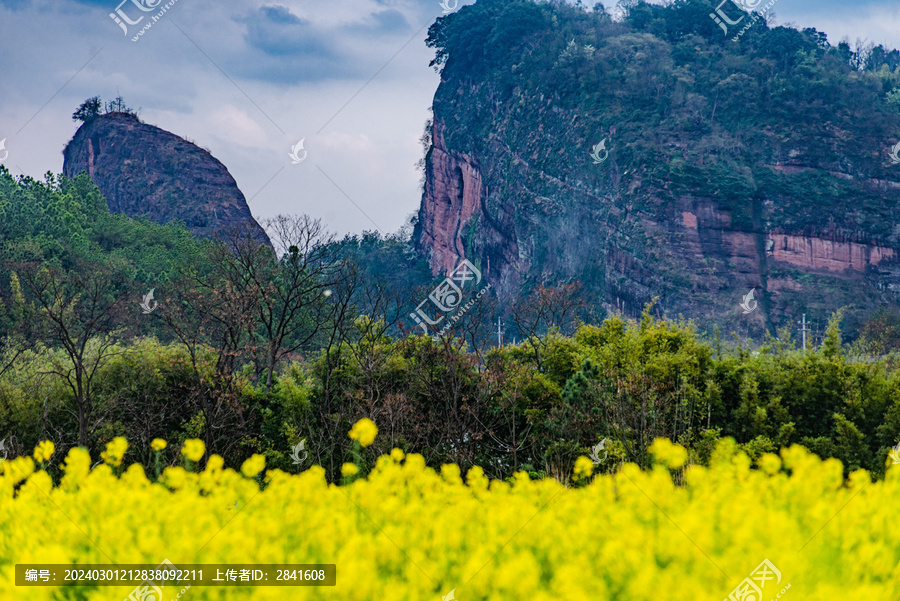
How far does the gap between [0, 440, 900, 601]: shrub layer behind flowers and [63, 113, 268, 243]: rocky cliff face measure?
54672 millimetres

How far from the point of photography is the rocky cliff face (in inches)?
2227

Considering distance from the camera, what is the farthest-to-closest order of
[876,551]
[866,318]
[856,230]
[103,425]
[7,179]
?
[856,230] → [866,318] → [7,179] → [103,425] → [876,551]

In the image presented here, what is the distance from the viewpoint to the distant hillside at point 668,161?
46.9 m

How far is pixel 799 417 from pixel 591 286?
4251 centimetres

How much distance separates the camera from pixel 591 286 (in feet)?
166

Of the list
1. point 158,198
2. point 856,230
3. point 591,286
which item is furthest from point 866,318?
point 158,198

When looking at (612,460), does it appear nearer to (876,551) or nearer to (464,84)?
(876,551)

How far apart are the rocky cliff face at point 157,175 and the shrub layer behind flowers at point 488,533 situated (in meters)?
54.7
